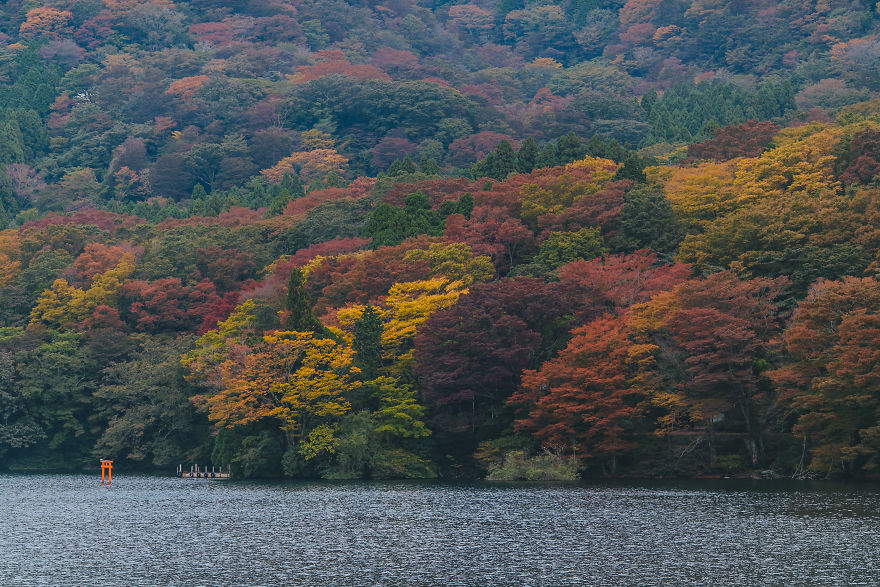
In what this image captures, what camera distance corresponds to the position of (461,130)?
406 feet

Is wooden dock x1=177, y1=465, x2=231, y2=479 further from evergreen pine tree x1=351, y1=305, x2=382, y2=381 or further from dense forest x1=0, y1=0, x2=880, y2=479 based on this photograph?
evergreen pine tree x1=351, y1=305, x2=382, y2=381

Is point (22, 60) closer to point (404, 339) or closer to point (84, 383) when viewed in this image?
point (84, 383)

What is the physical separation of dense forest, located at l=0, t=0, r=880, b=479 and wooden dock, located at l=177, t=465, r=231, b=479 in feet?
4.05

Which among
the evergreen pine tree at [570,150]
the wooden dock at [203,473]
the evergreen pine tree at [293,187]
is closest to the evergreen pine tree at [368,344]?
the wooden dock at [203,473]

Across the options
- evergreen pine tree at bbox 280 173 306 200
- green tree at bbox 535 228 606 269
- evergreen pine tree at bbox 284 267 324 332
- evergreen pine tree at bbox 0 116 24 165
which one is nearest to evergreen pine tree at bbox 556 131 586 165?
green tree at bbox 535 228 606 269

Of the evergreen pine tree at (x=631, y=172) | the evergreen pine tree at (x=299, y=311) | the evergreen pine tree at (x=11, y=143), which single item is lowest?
the evergreen pine tree at (x=299, y=311)

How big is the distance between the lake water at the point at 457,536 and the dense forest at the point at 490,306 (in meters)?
5.24

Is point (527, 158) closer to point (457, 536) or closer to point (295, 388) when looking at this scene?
point (295, 388)

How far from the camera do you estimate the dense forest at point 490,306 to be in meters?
53.8

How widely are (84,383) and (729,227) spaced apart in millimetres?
42344

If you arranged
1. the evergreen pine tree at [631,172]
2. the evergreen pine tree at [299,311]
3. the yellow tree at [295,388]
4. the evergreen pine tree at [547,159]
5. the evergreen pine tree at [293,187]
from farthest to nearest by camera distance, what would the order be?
the evergreen pine tree at [293,187] < the evergreen pine tree at [547,159] < the evergreen pine tree at [631,172] < the evergreen pine tree at [299,311] < the yellow tree at [295,388]

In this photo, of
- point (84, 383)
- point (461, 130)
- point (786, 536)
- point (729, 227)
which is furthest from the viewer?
point (461, 130)

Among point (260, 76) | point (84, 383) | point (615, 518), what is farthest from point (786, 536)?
point (260, 76)

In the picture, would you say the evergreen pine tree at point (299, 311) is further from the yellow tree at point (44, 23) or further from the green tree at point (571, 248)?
the yellow tree at point (44, 23)
